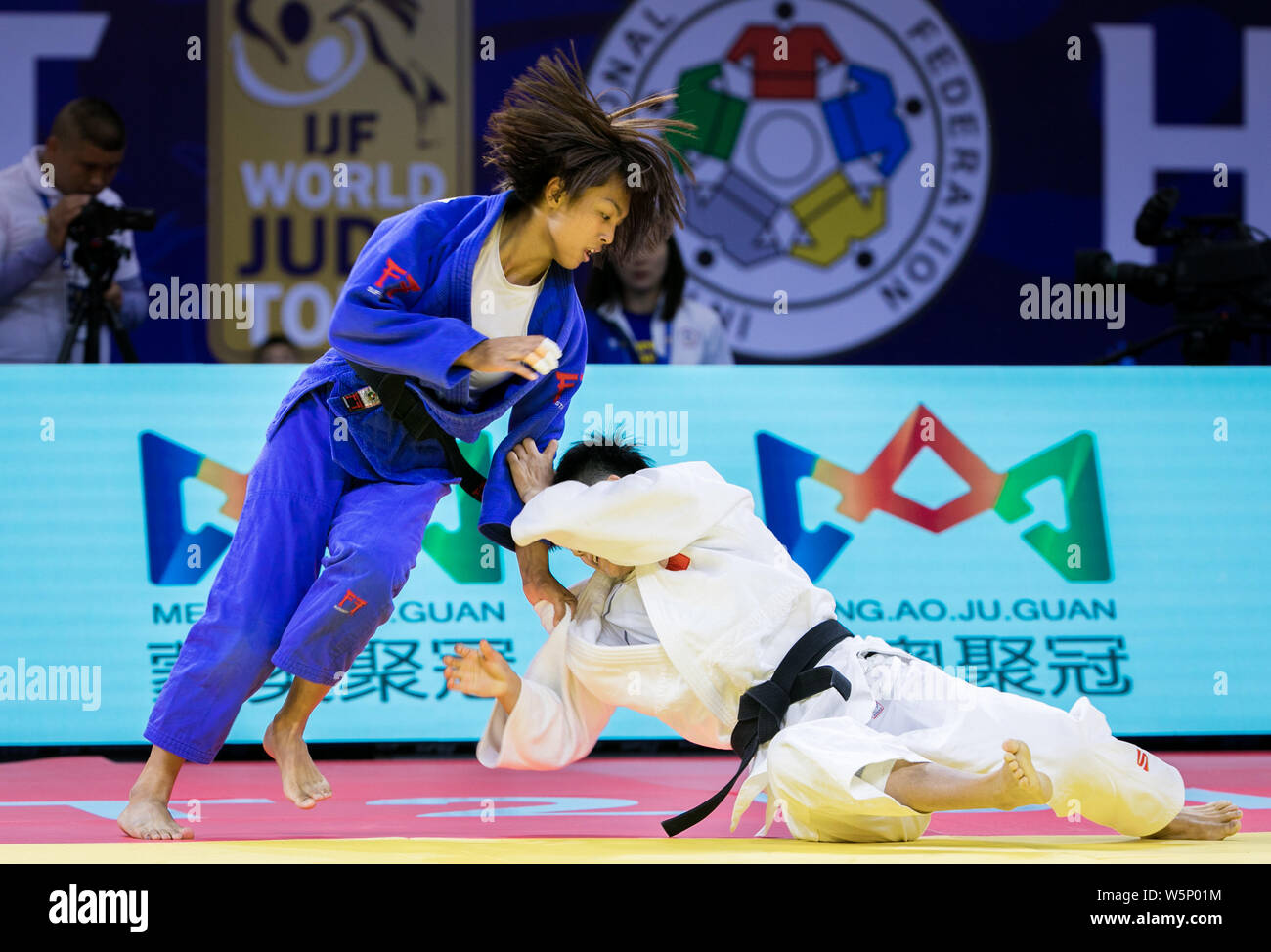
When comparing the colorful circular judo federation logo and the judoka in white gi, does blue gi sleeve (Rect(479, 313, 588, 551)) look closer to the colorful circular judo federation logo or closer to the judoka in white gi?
the judoka in white gi

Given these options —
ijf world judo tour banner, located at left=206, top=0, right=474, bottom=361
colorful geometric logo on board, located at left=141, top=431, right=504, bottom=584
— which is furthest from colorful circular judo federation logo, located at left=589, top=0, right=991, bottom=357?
colorful geometric logo on board, located at left=141, top=431, right=504, bottom=584

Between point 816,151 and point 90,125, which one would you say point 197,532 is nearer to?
point 90,125

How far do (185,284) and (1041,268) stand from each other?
4287 mm

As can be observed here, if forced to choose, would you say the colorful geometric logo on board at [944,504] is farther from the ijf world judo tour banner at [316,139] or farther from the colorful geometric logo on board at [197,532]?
the ijf world judo tour banner at [316,139]

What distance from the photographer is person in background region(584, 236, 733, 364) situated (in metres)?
4.96

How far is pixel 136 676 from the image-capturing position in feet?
11.8

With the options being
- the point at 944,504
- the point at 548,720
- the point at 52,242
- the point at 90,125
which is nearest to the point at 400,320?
the point at 548,720

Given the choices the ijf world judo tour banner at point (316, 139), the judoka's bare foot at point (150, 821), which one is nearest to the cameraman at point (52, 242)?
the ijf world judo tour banner at point (316, 139)

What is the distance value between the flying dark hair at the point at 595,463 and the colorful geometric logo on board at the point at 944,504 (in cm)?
128

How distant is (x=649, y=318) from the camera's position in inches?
202

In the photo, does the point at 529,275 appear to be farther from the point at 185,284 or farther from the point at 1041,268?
the point at 1041,268

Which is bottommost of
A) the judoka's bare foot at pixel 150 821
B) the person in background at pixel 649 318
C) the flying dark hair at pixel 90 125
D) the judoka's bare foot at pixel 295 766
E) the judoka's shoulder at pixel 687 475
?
the judoka's bare foot at pixel 150 821

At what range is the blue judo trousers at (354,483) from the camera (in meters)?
2.36
